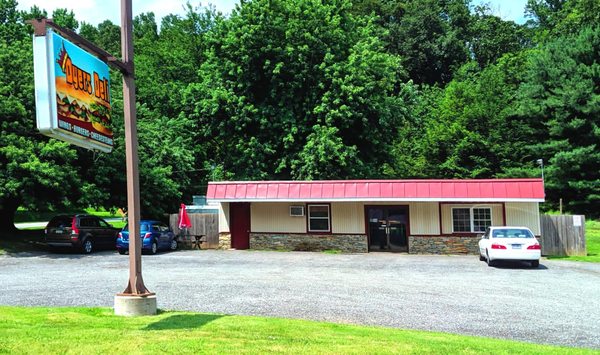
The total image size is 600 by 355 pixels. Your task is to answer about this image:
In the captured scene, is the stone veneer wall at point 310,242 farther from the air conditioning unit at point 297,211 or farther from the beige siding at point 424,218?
the beige siding at point 424,218

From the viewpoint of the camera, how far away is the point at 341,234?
2650 centimetres

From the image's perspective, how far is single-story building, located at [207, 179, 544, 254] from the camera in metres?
24.3

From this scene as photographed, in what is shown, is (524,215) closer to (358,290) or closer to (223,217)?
(358,290)

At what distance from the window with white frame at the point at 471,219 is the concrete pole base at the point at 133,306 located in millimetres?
18606

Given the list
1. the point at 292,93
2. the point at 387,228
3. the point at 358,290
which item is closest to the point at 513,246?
the point at 387,228

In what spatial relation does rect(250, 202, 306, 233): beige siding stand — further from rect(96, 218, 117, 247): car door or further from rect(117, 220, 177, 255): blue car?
rect(96, 218, 117, 247): car door

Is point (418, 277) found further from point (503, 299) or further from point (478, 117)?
point (478, 117)

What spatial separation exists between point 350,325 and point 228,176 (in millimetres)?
25439

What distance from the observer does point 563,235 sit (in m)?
23.8

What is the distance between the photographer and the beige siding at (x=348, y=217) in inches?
1039

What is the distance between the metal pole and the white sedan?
13.9 m

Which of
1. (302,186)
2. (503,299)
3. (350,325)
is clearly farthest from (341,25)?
(350,325)

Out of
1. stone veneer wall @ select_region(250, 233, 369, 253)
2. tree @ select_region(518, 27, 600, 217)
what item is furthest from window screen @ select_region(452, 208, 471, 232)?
tree @ select_region(518, 27, 600, 217)

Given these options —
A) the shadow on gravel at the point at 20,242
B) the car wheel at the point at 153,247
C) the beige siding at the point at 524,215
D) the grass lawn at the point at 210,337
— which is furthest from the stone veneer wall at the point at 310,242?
the grass lawn at the point at 210,337
